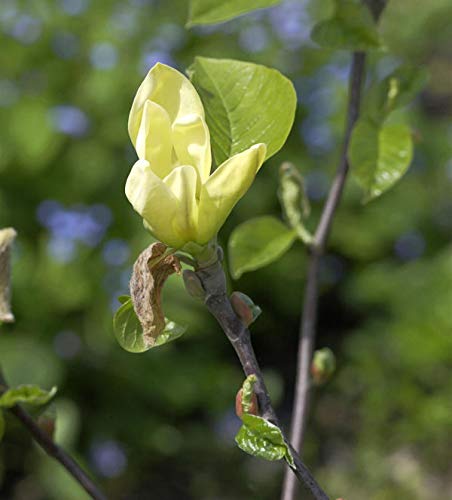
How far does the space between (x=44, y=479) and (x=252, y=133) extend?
2.00m

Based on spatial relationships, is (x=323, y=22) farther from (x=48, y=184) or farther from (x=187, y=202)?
(x=48, y=184)

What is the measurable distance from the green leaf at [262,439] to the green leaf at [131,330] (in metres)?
0.07

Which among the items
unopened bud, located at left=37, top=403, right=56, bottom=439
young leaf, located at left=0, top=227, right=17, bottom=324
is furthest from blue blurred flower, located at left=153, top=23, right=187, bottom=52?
young leaf, located at left=0, top=227, right=17, bottom=324

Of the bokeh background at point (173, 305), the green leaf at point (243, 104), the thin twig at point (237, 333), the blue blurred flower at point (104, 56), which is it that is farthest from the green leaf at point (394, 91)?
the blue blurred flower at point (104, 56)

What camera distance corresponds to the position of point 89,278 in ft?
8.15

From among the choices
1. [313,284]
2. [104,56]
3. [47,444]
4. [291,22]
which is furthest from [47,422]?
[291,22]

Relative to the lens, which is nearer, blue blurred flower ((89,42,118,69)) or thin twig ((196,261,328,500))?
thin twig ((196,261,328,500))

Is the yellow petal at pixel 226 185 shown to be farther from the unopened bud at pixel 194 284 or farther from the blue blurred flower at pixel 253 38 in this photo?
the blue blurred flower at pixel 253 38

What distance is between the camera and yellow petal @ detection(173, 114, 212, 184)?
480mm

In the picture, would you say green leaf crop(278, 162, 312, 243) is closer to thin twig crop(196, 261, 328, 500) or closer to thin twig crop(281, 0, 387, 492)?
thin twig crop(281, 0, 387, 492)

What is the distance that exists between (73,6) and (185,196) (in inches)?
112

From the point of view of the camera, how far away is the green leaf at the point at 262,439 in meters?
0.49

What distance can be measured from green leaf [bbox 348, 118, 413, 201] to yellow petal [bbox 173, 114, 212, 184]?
0.97ft

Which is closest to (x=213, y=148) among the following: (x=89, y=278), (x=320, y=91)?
(x=89, y=278)
